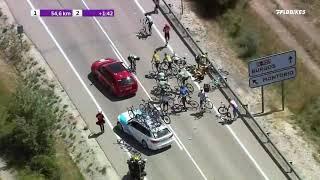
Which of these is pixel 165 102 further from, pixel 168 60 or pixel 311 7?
pixel 311 7

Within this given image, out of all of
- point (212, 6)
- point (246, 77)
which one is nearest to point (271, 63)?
point (246, 77)

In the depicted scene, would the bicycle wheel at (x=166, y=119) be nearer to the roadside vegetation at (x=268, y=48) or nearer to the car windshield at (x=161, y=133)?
the car windshield at (x=161, y=133)

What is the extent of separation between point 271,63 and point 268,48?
26.8 feet

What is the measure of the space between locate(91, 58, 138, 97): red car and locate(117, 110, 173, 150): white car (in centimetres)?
301

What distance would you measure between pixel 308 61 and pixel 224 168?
49.7ft

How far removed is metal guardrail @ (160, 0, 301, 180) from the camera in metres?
33.3

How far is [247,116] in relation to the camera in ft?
120

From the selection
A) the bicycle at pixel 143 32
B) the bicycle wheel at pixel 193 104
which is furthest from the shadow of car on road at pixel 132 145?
the bicycle at pixel 143 32

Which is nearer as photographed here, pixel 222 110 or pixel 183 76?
pixel 222 110

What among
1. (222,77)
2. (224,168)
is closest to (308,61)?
(222,77)

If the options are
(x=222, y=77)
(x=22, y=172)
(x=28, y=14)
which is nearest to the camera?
(x=22, y=172)

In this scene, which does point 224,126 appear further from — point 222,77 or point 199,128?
point 222,77

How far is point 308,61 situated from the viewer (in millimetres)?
44750

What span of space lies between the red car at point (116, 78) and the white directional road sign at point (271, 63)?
7.25 metres
